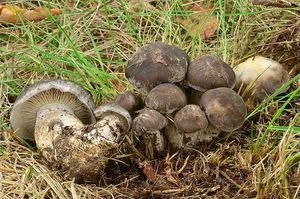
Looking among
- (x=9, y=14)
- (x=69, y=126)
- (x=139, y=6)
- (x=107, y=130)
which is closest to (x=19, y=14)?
(x=9, y=14)

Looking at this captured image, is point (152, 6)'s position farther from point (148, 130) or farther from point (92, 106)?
point (148, 130)

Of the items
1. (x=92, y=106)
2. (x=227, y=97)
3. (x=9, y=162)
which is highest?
(x=227, y=97)

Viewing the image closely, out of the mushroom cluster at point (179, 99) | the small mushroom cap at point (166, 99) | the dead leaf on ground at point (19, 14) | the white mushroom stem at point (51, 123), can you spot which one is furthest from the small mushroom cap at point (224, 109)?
the dead leaf on ground at point (19, 14)

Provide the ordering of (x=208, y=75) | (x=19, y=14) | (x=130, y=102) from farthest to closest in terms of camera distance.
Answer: (x=19, y=14) → (x=130, y=102) → (x=208, y=75)

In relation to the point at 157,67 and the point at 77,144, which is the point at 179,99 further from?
the point at 77,144

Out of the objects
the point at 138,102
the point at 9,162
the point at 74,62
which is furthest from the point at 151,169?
the point at 74,62

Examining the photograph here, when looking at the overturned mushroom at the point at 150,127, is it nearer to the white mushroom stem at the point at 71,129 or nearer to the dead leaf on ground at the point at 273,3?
the white mushroom stem at the point at 71,129

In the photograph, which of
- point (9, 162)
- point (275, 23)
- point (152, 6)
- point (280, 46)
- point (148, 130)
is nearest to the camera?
point (148, 130)
